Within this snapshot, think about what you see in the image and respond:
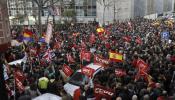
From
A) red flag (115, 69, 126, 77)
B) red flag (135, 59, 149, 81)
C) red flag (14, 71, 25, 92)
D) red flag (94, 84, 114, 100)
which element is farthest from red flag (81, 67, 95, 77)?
red flag (94, 84, 114, 100)

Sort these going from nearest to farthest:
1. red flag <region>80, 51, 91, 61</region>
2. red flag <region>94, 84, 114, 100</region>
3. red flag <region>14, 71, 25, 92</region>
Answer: red flag <region>94, 84, 114, 100</region>
red flag <region>14, 71, 25, 92</region>
red flag <region>80, 51, 91, 61</region>

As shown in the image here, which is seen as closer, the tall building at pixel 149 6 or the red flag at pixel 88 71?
the red flag at pixel 88 71

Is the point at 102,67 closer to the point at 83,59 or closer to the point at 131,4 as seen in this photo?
the point at 83,59

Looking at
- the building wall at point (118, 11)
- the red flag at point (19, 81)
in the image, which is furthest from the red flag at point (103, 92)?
the building wall at point (118, 11)

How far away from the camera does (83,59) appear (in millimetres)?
14695

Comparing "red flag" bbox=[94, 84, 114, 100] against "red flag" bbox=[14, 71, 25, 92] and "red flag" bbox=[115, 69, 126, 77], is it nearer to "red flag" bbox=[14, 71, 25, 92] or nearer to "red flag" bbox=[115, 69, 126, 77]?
"red flag" bbox=[14, 71, 25, 92]

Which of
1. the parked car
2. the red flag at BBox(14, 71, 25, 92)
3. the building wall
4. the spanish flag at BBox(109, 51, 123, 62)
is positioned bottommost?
the parked car

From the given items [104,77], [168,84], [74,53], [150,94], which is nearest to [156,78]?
[168,84]

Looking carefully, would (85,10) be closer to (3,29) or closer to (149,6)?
(149,6)

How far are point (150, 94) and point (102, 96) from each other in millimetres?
1526

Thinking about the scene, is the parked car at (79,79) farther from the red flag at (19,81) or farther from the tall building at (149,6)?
the tall building at (149,6)

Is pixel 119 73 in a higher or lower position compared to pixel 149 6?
lower

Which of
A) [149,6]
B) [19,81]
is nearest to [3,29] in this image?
[19,81]

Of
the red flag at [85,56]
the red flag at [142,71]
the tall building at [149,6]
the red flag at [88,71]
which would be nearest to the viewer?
the red flag at [88,71]
